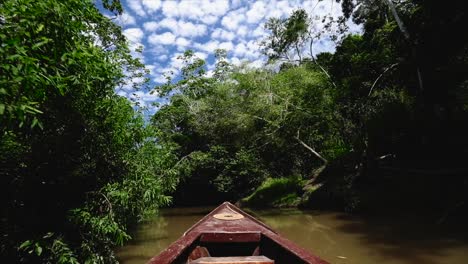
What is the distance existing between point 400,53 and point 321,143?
20.7ft

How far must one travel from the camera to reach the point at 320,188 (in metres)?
13.8

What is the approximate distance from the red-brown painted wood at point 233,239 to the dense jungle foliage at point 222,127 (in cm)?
151

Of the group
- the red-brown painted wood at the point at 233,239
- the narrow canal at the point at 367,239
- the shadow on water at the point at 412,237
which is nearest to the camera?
the red-brown painted wood at the point at 233,239

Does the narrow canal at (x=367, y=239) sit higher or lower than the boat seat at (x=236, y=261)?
lower

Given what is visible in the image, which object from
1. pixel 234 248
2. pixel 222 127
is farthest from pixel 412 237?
pixel 222 127

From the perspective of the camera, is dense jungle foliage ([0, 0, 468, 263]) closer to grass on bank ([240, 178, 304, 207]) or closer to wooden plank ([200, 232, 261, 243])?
grass on bank ([240, 178, 304, 207])

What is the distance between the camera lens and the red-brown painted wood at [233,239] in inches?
99.7

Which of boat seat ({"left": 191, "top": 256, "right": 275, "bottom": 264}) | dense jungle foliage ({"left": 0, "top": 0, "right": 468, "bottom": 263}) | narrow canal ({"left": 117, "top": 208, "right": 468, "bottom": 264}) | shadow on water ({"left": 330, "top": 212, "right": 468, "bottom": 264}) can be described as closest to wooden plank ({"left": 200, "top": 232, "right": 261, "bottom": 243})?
boat seat ({"left": 191, "top": 256, "right": 275, "bottom": 264})

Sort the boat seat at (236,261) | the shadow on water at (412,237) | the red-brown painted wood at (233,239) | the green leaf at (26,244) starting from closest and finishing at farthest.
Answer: the red-brown painted wood at (233,239)
the boat seat at (236,261)
the green leaf at (26,244)
the shadow on water at (412,237)

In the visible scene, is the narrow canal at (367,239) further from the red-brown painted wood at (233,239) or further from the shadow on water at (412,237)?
the red-brown painted wood at (233,239)

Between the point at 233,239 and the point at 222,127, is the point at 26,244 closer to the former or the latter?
the point at 233,239

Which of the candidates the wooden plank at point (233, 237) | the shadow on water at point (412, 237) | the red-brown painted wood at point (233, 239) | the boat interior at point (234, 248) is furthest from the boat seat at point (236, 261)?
the shadow on water at point (412, 237)

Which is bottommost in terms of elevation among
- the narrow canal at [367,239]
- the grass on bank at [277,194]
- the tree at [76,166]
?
the narrow canal at [367,239]

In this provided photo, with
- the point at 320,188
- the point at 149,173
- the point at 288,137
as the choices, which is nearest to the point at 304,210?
the point at 320,188
